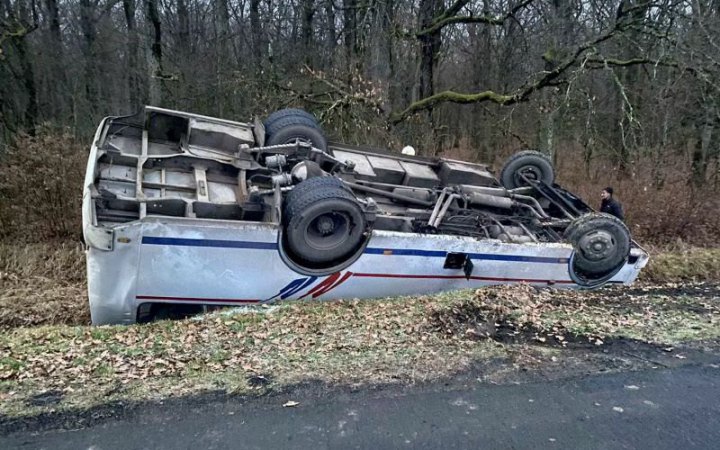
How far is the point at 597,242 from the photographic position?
6.24 metres

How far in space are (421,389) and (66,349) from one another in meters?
2.78

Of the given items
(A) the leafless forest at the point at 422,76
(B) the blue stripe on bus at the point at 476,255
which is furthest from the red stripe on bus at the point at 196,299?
(A) the leafless forest at the point at 422,76

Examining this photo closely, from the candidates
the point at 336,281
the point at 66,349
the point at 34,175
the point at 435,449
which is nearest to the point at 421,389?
the point at 435,449

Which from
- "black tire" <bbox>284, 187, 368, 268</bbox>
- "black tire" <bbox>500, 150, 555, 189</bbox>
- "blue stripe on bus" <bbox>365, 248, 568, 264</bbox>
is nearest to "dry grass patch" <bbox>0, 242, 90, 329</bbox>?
"black tire" <bbox>284, 187, 368, 268</bbox>

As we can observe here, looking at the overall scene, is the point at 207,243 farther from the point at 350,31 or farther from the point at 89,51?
the point at 89,51

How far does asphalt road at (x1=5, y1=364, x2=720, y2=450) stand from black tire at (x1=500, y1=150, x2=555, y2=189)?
14.8 feet

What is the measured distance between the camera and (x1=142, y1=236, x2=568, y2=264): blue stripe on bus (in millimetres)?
4766

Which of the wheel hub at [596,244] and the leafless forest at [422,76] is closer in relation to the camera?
the wheel hub at [596,244]

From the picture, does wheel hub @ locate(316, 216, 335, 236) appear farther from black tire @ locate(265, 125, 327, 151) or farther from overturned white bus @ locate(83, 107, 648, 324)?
black tire @ locate(265, 125, 327, 151)

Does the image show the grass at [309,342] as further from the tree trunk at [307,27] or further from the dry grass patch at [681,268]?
the tree trunk at [307,27]

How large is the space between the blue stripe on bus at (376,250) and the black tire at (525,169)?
213 centimetres

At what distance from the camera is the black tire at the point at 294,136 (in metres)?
6.88

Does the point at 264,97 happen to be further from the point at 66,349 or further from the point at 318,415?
the point at 318,415

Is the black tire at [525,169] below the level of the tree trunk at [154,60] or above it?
below
